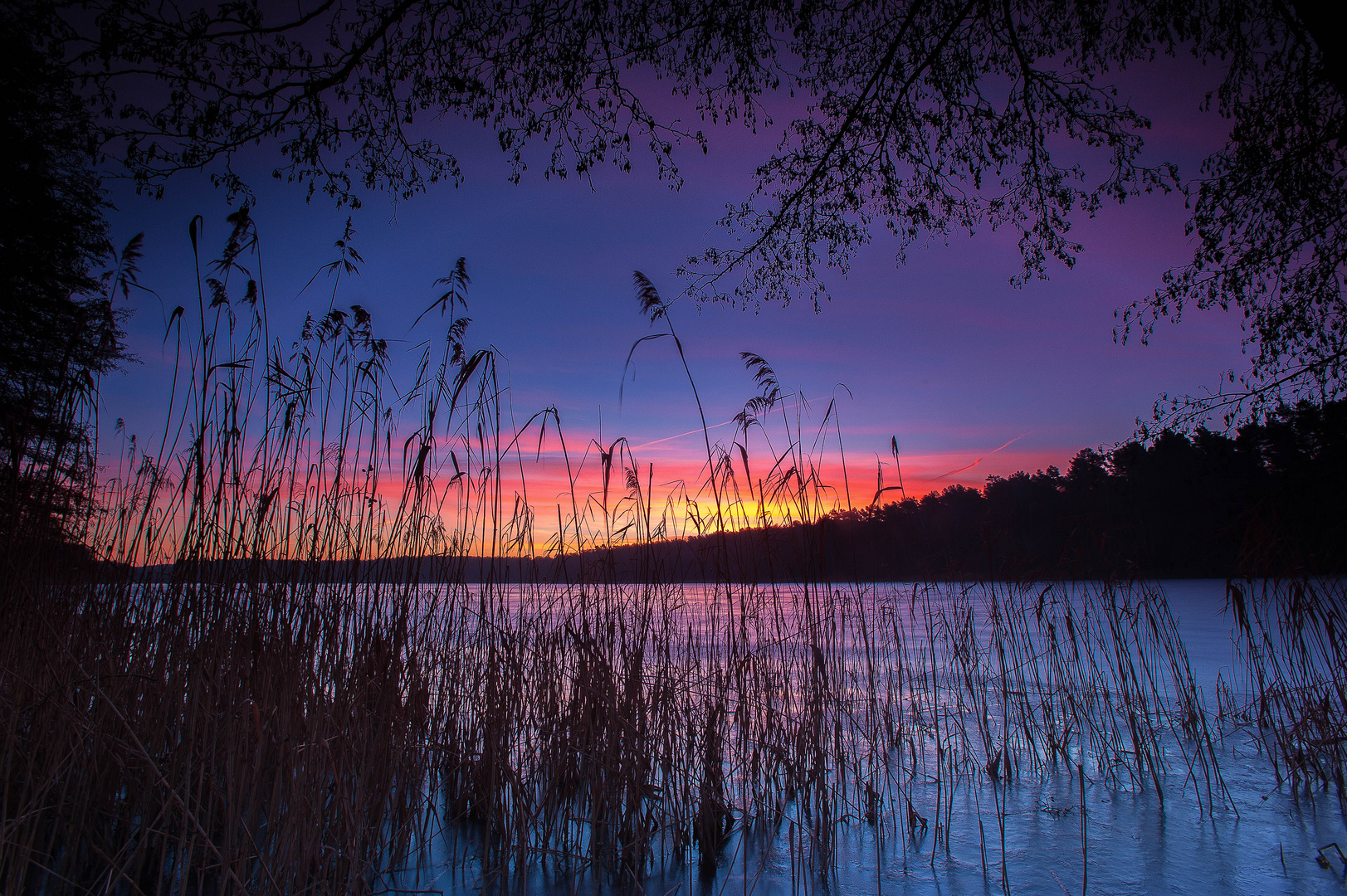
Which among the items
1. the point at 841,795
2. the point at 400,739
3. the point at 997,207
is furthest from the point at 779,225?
the point at 400,739

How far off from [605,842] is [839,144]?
4596mm

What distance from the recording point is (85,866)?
1.88 metres

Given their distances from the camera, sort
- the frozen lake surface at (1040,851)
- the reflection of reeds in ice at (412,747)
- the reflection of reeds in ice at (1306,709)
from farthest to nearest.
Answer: the reflection of reeds in ice at (1306,709) → the frozen lake surface at (1040,851) → the reflection of reeds in ice at (412,747)

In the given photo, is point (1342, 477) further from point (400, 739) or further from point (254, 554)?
point (254, 554)

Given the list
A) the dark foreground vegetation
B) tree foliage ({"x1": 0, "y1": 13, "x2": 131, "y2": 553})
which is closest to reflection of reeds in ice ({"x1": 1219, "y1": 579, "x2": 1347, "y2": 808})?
the dark foreground vegetation

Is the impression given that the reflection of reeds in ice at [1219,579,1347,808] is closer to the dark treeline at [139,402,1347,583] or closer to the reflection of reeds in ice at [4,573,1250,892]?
the dark treeline at [139,402,1347,583]

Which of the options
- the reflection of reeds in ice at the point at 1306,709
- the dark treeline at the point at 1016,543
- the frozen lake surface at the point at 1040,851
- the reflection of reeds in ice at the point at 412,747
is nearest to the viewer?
the reflection of reeds in ice at the point at 412,747

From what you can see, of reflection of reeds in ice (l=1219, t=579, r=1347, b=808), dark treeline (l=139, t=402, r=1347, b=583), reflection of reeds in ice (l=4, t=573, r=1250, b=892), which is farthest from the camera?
dark treeline (l=139, t=402, r=1347, b=583)

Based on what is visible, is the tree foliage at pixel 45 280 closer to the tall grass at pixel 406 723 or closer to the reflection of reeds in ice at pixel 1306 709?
the tall grass at pixel 406 723

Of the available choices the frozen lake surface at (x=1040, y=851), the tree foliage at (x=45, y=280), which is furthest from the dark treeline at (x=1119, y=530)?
the tree foliage at (x=45, y=280)

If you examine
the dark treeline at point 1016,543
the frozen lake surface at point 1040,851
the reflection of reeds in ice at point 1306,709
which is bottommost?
the frozen lake surface at point 1040,851

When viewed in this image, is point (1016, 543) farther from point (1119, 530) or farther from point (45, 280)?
point (45, 280)

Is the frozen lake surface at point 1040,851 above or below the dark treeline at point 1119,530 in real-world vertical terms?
below

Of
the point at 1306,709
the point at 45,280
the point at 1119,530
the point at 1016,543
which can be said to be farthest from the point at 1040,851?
the point at 45,280
